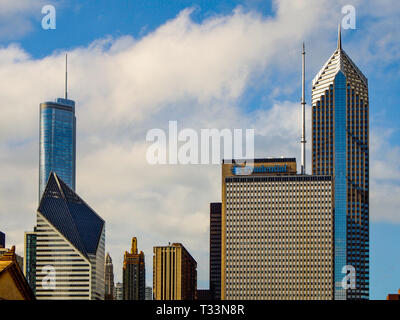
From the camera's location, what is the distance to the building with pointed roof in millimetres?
48094

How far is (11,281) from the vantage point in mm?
49406

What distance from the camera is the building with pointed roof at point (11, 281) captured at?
48.1m
